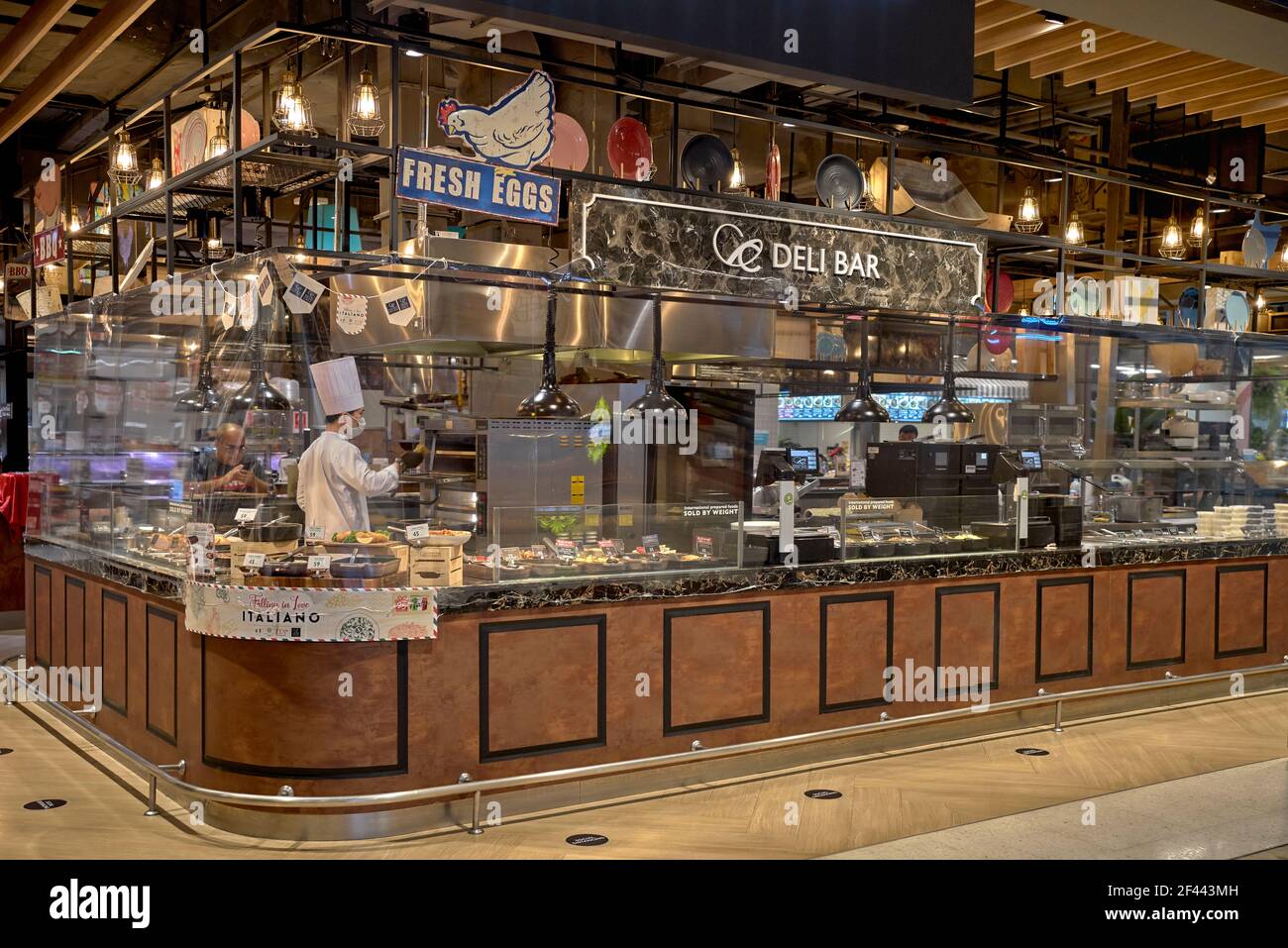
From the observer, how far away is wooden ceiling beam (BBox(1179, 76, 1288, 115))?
705 cm

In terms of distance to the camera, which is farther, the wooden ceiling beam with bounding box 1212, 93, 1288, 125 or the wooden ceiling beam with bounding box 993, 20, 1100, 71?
the wooden ceiling beam with bounding box 1212, 93, 1288, 125

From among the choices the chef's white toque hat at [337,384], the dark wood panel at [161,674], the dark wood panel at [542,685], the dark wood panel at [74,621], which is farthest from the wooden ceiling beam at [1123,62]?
the dark wood panel at [74,621]

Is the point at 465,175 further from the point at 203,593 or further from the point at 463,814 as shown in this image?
the point at 463,814

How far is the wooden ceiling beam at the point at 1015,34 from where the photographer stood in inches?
235

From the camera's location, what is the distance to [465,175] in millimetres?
5246

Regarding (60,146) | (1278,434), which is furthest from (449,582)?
(60,146)

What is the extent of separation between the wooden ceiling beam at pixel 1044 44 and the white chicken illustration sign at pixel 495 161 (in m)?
2.55

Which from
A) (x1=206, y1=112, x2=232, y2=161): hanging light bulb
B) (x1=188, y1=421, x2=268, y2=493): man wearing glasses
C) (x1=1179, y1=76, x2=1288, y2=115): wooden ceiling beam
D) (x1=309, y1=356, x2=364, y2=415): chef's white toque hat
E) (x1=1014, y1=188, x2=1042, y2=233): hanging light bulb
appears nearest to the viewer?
(x1=188, y1=421, x2=268, y2=493): man wearing glasses

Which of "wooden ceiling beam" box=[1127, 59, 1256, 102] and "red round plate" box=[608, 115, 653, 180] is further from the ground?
"wooden ceiling beam" box=[1127, 59, 1256, 102]

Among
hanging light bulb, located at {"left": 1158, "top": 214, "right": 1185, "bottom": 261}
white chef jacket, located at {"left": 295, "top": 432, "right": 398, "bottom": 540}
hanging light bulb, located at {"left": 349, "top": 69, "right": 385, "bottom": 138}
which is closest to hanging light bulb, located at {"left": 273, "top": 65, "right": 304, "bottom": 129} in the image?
hanging light bulb, located at {"left": 349, "top": 69, "right": 385, "bottom": 138}

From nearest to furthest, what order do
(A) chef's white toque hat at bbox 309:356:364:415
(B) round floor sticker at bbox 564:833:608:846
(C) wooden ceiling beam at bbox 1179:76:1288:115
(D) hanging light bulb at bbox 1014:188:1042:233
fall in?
(B) round floor sticker at bbox 564:833:608:846 < (A) chef's white toque hat at bbox 309:356:364:415 < (C) wooden ceiling beam at bbox 1179:76:1288:115 < (D) hanging light bulb at bbox 1014:188:1042:233

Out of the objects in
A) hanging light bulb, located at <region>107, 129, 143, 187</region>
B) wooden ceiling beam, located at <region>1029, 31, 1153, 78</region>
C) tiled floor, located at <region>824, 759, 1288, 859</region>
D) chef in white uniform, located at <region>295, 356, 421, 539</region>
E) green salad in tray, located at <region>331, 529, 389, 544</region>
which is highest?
wooden ceiling beam, located at <region>1029, 31, 1153, 78</region>

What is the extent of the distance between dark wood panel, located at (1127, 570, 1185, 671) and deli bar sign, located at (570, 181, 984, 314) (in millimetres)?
2034

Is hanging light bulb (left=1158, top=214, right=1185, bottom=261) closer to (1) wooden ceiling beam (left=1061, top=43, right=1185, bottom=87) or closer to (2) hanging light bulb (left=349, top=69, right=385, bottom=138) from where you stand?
(1) wooden ceiling beam (left=1061, top=43, right=1185, bottom=87)
